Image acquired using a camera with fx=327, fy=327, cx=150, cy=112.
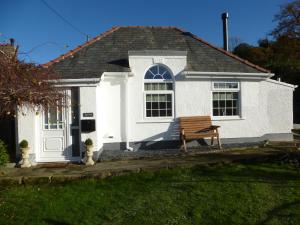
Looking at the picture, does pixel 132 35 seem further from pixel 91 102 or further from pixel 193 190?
pixel 193 190

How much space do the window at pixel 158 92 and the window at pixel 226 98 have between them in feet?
6.38

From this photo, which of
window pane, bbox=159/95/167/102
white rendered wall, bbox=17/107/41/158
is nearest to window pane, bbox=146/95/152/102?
window pane, bbox=159/95/167/102

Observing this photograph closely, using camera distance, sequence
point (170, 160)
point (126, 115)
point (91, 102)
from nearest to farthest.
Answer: point (170, 160) → point (91, 102) → point (126, 115)

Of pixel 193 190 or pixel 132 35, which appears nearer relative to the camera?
pixel 193 190

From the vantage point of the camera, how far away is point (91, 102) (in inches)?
433

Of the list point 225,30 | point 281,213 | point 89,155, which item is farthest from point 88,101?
point 225,30

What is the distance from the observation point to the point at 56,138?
36.6ft

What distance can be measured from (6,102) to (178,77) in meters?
8.05

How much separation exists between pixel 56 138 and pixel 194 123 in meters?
5.30

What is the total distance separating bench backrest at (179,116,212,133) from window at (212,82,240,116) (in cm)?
84

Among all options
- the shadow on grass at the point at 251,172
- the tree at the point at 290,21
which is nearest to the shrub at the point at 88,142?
the shadow on grass at the point at 251,172

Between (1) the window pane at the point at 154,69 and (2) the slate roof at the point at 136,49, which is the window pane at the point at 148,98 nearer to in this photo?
(1) the window pane at the point at 154,69

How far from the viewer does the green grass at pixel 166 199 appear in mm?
6559

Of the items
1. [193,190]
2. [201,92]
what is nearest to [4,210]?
[193,190]
